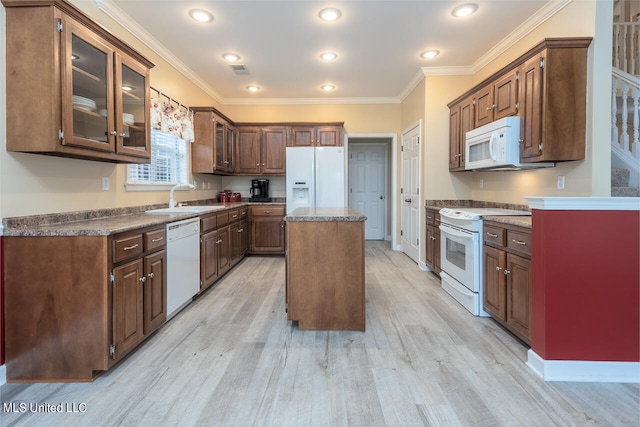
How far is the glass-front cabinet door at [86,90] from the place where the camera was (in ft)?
6.33

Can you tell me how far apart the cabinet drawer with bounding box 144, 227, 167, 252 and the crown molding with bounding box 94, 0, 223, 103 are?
6.47 feet

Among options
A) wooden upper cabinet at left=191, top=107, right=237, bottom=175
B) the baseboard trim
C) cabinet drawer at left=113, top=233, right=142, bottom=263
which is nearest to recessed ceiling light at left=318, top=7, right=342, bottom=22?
wooden upper cabinet at left=191, top=107, right=237, bottom=175

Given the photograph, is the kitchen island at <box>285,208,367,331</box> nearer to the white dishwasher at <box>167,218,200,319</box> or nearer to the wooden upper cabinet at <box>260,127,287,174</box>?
the white dishwasher at <box>167,218,200,319</box>

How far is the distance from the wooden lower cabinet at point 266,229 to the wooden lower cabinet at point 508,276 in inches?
127

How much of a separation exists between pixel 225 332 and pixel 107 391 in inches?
34.0

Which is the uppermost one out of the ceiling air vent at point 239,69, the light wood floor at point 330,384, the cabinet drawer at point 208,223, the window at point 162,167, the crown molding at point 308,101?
the crown molding at point 308,101

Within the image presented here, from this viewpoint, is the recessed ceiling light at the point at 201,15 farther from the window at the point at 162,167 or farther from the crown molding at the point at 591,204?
the crown molding at the point at 591,204

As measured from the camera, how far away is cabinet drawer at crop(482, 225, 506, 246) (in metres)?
2.51

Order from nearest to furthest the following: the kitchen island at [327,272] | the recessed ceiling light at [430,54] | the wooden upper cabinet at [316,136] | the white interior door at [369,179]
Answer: the kitchen island at [327,272] → the recessed ceiling light at [430,54] → the wooden upper cabinet at [316,136] → the white interior door at [369,179]

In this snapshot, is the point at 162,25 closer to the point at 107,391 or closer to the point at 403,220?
the point at 107,391

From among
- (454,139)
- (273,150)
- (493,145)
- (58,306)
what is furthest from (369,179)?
(58,306)

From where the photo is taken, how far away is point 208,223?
139 inches

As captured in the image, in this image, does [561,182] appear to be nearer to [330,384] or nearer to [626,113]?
[626,113]

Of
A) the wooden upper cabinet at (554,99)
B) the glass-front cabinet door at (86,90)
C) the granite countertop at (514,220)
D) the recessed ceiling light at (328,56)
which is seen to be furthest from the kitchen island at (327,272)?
the recessed ceiling light at (328,56)
